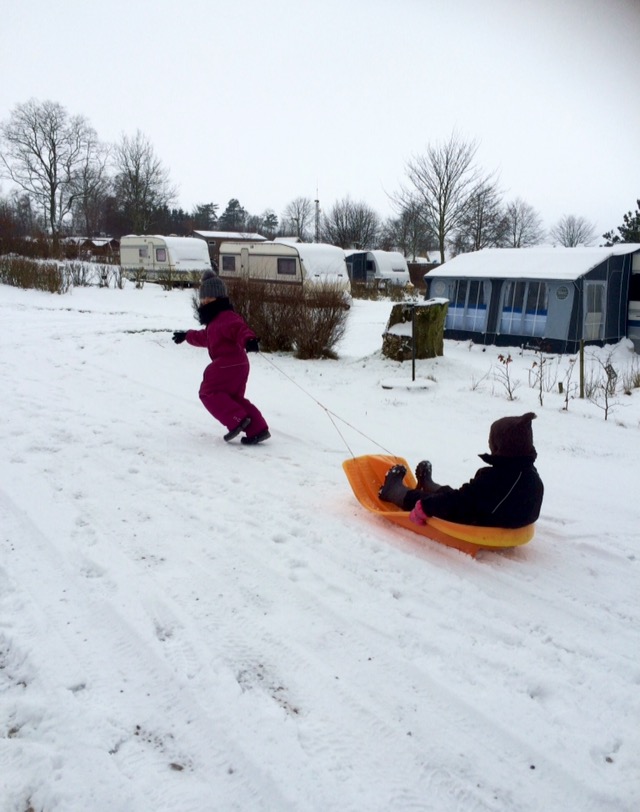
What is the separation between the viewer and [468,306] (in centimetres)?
1911

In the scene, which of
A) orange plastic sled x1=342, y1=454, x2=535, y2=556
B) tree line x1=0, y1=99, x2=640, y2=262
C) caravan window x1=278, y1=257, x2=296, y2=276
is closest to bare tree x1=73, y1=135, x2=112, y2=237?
tree line x1=0, y1=99, x2=640, y2=262

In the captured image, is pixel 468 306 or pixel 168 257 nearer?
pixel 468 306

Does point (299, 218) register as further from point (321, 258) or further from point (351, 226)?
point (321, 258)

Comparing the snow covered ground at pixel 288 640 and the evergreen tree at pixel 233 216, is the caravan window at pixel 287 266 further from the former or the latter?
the evergreen tree at pixel 233 216

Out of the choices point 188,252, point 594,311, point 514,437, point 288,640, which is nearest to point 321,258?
point 188,252

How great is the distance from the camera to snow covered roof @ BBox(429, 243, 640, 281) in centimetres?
1692

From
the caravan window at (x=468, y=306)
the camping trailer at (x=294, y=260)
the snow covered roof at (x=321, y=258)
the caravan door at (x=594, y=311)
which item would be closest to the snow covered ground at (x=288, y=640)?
the caravan door at (x=594, y=311)

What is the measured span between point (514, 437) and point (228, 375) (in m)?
3.08

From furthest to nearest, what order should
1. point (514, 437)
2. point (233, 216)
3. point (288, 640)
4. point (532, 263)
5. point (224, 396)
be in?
point (233, 216) < point (532, 263) < point (224, 396) < point (514, 437) < point (288, 640)

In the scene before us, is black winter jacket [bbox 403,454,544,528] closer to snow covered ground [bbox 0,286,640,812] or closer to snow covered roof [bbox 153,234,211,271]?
snow covered ground [bbox 0,286,640,812]

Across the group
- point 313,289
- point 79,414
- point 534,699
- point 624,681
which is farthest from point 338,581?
point 313,289

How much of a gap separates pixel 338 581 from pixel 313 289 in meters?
8.19

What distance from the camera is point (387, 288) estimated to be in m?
35.4

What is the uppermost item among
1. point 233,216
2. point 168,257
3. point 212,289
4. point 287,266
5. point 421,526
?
point 233,216
